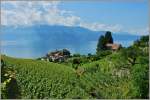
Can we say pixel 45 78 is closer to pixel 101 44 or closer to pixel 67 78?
pixel 67 78

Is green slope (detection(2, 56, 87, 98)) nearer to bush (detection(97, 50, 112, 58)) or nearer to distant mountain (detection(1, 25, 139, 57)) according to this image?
distant mountain (detection(1, 25, 139, 57))

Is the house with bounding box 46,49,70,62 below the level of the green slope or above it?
above

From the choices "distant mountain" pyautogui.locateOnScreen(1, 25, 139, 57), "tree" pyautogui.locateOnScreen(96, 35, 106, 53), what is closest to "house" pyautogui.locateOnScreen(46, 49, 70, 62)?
"distant mountain" pyautogui.locateOnScreen(1, 25, 139, 57)

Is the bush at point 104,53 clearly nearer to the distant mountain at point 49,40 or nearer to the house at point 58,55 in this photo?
the distant mountain at point 49,40

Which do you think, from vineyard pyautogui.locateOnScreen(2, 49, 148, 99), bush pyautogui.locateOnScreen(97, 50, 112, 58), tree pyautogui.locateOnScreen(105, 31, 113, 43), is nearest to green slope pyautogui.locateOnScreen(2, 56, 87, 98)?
vineyard pyautogui.locateOnScreen(2, 49, 148, 99)

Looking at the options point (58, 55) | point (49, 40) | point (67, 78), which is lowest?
point (67, 78)

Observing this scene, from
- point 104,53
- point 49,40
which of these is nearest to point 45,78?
point 49,40

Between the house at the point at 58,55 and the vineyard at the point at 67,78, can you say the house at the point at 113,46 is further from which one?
the house at the point at 58,55

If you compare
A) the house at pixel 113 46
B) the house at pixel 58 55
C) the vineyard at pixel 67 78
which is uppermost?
the house at pixel 113 46

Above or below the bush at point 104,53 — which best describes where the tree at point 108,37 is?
above

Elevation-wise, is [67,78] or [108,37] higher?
[108,37]

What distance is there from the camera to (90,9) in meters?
3.10

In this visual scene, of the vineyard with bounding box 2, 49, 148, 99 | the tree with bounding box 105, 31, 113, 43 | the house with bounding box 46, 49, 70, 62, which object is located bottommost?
the vineyard with bounding box 2, 49, 148, 99

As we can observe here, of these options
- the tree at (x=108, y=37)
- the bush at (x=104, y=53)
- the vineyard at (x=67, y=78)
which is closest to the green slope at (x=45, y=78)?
the vineyard at (x=67, y=78)
